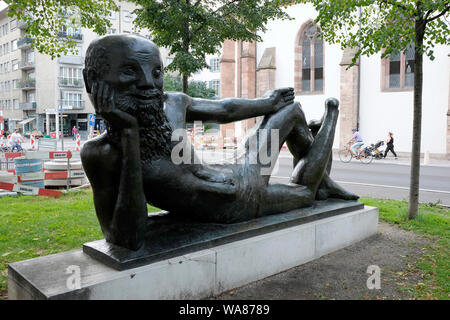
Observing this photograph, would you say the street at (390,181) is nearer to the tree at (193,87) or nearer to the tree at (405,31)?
the tree at (405,31)

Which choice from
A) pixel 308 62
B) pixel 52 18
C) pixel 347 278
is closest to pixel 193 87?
pixel 308 62

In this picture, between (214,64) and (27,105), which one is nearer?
(27,105)

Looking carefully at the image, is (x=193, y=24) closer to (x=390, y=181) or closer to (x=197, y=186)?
(x=197, y=186)

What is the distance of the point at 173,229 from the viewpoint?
3232 mm

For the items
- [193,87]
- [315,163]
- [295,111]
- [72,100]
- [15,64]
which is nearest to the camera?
[295,111]

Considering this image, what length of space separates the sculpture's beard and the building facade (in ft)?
63.6

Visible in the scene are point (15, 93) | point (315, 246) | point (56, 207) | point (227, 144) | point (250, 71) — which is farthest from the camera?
point (15, 93)

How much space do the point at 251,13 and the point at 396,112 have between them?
1426cm

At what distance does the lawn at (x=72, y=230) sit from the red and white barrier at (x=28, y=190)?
1.81ft

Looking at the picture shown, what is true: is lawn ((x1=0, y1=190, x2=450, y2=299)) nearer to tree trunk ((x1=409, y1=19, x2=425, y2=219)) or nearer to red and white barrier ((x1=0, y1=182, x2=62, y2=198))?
tree trunk ((x1=409, y1=19, x2=425, y2=219))

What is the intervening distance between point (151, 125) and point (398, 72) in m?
21.5

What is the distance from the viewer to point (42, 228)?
213 inches

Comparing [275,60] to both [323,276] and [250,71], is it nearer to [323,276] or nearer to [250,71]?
[250,71]
